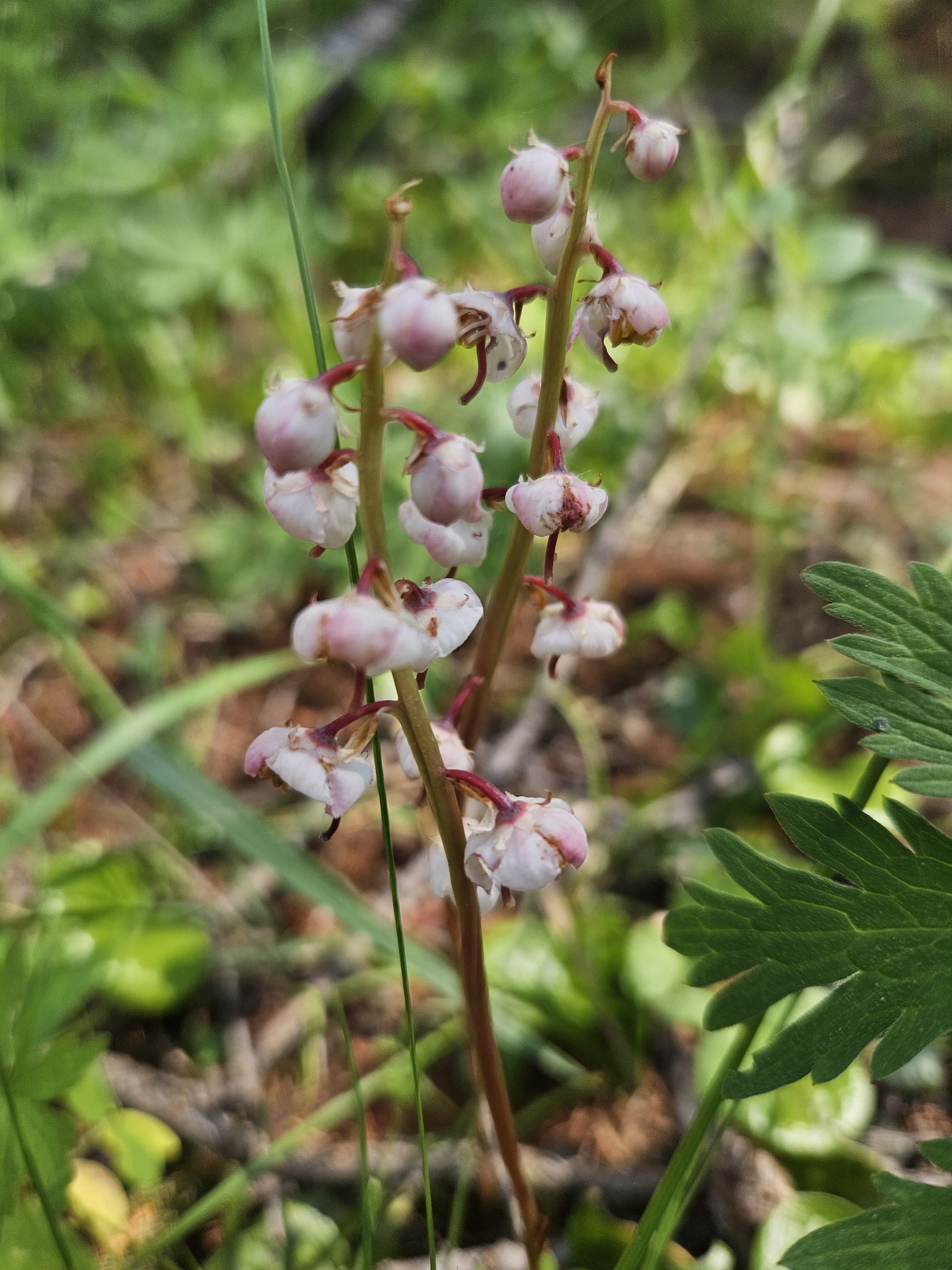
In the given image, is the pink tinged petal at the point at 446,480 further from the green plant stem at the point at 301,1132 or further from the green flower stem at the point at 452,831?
the green plant stem at the point at 301,1132

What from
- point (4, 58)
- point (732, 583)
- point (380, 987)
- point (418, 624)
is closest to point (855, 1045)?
point (418, 624)

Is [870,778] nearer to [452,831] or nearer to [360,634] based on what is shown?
[452,831]

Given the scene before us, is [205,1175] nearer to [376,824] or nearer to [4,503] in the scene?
[376,824]

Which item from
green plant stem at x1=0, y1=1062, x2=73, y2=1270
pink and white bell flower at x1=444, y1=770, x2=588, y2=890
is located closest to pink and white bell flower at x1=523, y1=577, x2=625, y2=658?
pink and white bell flower at x1=444, y1=770, x2=588, y2=890

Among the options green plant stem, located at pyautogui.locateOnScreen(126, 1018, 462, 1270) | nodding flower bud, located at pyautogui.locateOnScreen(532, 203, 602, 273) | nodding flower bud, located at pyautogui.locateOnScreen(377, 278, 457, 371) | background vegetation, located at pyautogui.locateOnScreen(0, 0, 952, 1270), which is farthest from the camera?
background vegetation, located at pyautogui.locateOnScreen(0, 0, 952, 1270)

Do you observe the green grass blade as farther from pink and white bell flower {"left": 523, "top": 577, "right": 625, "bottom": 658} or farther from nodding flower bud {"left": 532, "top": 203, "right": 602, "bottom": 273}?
nodding flower bud {"left": 532, "top": 203, "right": 602, "bottom": 273}
